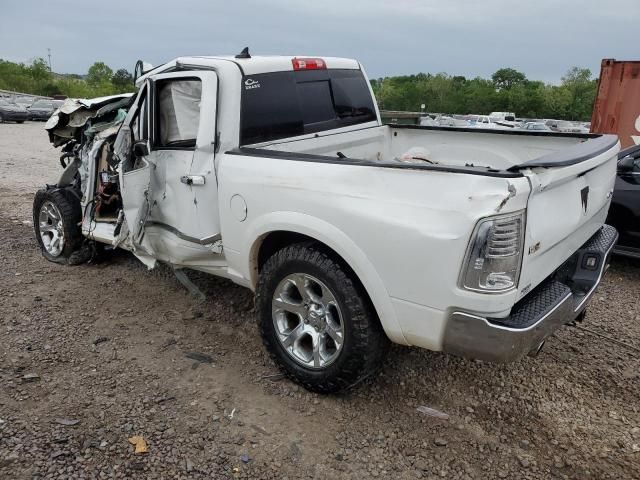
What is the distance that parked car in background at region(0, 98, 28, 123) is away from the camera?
30.5 m

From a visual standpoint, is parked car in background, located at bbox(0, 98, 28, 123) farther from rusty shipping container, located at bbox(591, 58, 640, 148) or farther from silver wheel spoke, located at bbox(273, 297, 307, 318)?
silver wheel spoke, located at bbox(273, 297, 307, 318)

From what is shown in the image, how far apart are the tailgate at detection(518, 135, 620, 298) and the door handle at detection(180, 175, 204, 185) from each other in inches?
Result: 85.5

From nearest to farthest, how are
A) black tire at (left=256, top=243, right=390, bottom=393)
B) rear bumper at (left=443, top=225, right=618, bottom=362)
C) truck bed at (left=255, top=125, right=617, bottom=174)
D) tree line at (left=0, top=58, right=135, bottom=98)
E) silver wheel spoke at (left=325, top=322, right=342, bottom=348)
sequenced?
rear bumper at (left=443, top=225, right=618, bottom=362) < black tire at (left=256, top=243, right=390, bottom=393) < silver wheel spoke at (left=325, top=322, right=342, bottom=348) < truck bed at (left=255, top=125, right=617, bottom=174) < tree line at (left=0, top=58, right=135, bottom=98)

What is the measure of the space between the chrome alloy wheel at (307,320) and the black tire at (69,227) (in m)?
2.98

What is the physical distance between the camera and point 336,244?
295 cm

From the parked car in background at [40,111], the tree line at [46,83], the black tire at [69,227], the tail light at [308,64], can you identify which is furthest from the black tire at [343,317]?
the tree line at [46,83]

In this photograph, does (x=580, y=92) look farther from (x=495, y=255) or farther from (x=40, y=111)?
(x=495, y=255)

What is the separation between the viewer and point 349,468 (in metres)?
2.80

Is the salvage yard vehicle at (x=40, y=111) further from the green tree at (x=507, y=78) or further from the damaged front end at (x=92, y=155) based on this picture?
the green tree at (x=507, y=78)

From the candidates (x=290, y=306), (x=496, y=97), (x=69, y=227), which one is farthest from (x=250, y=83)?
(x=496, y=97)

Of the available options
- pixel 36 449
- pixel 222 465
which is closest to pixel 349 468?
pixel 222 465

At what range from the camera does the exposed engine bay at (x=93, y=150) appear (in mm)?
4953

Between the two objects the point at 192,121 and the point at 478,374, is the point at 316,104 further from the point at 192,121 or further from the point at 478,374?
the point at 478,374

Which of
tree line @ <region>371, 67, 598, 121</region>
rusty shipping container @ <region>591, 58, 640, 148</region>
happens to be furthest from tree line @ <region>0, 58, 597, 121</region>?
rusty shipping container @ <region>591, 58, 640, 148</region>
